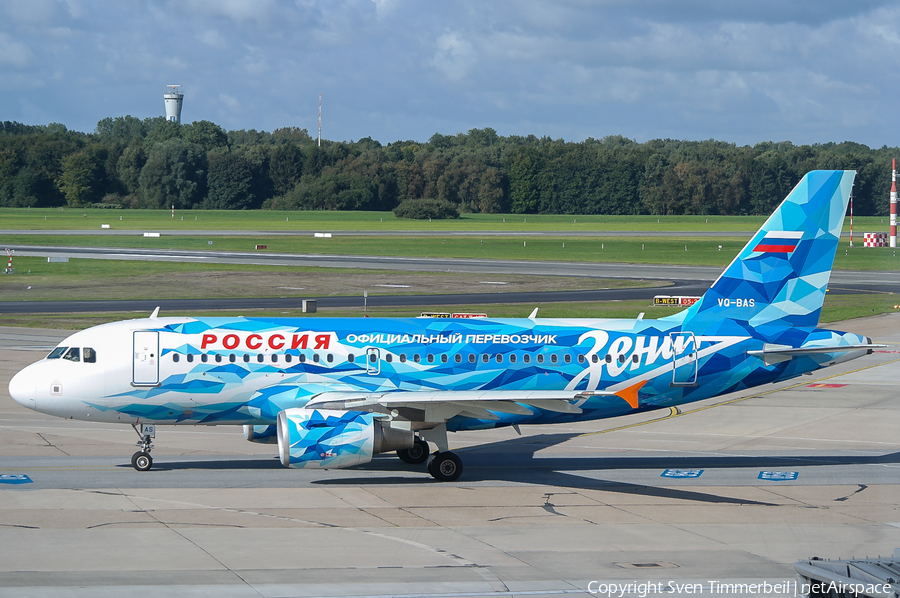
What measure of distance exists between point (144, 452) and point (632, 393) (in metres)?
13.5

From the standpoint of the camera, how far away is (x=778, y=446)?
30969mm

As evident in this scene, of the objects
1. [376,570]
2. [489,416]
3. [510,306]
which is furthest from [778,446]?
[510,306]

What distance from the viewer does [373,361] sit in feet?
86.4

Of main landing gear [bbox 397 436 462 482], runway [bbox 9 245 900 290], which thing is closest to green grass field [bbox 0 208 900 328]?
runway [bbox 9 245 900 290]

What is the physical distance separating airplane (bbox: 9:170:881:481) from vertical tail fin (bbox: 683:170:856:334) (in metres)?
0.04

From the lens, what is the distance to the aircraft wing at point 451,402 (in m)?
23.8

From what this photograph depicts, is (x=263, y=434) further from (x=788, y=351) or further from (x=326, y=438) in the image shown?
(x=788, y=351)

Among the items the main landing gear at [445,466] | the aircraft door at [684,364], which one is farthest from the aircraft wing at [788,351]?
the main landing gear at [445,466]

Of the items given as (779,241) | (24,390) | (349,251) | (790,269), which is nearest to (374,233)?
(349,251)

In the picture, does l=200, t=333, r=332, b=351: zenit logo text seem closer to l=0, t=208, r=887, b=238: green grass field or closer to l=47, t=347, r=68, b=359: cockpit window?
l=47, t=347, r=68, b=359: cockpit window

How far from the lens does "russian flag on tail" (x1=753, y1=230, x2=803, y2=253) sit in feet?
93.0

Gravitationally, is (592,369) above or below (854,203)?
below

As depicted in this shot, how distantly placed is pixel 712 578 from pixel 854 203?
184368mm

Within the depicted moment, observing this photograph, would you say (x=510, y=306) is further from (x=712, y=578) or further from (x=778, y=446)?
(x=712, y=578)
